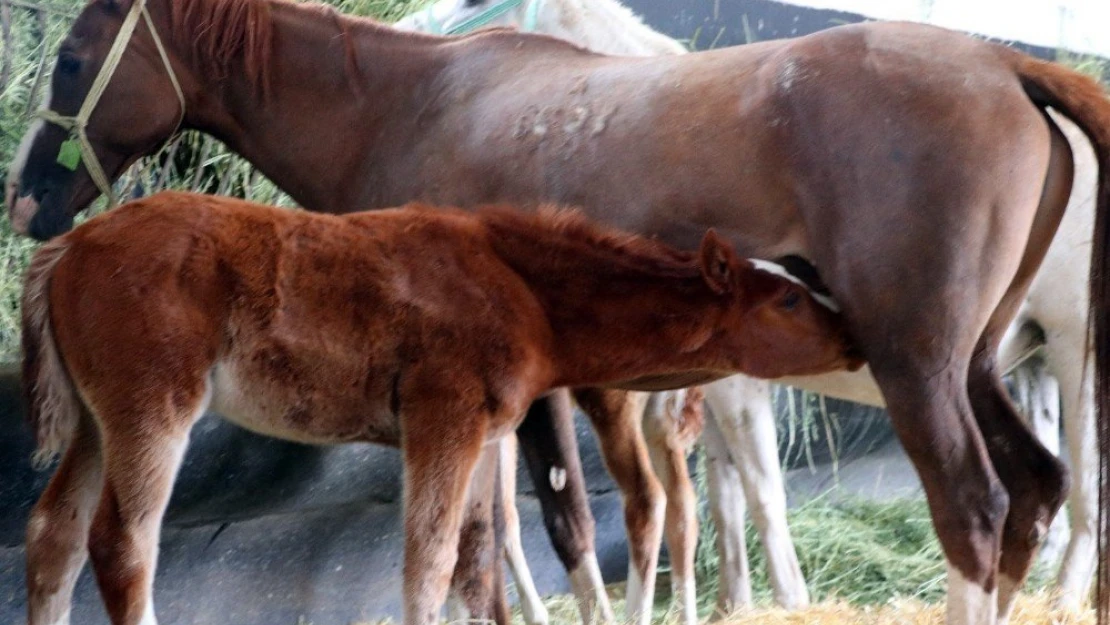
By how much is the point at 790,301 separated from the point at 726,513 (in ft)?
6.47

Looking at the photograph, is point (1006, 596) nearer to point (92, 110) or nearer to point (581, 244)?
point (581, 244)

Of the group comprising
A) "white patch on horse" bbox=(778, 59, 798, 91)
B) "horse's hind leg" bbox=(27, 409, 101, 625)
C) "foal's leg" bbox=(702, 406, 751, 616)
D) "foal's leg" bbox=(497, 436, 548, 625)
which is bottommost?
"foal's leg" bbox=(702, 406, 751, 616)

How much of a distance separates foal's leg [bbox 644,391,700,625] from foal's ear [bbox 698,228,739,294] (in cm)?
117

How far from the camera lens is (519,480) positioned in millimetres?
4625

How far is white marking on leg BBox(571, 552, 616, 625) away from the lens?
3.61 meters

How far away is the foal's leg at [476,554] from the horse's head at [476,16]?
1.82 m

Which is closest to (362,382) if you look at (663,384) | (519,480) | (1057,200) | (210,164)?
(663,384)

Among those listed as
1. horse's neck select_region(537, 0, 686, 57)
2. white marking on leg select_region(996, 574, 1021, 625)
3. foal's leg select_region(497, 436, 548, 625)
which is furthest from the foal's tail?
white marking on leg select_region(996, 574, 1021, 625)

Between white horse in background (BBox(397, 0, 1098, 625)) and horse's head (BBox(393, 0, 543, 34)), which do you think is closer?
white horse in background (BBox(397, 0, 1098, 625))

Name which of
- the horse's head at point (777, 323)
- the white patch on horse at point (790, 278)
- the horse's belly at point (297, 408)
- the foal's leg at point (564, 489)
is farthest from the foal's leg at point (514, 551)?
the white patch on horse at point (790, 278)

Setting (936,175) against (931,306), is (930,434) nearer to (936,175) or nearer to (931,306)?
(931,306)

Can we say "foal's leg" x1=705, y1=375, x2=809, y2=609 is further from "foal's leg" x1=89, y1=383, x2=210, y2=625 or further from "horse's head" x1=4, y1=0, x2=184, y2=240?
"foal's leg" x1=89, y1=383, x2=210, y2=625

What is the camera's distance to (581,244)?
2895mm

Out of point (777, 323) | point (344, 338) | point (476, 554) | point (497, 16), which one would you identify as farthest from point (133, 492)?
point (497, 16)
